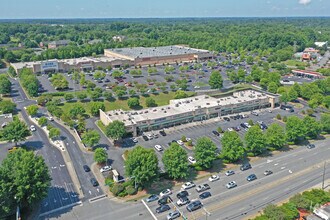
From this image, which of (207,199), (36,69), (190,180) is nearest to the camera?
(207,199)

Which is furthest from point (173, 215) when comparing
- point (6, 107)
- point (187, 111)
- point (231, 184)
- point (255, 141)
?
point (6, 107)

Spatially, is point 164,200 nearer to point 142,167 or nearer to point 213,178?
point 142,167

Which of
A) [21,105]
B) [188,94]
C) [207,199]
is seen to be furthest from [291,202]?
[21,105]

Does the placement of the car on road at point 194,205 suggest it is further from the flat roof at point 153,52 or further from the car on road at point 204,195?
the flat roof at point 153,52

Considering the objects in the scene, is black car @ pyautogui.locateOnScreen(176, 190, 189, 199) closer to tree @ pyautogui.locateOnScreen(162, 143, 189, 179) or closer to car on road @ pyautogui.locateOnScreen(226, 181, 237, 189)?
tree @ pyautogui.locateOnScreen(162, 143, 189, 179)

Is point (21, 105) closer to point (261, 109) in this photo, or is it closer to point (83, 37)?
point (261, 109)

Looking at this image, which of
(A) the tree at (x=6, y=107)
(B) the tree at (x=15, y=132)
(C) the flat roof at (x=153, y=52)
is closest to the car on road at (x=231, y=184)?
(B) the tree at (x=15, y=132)
